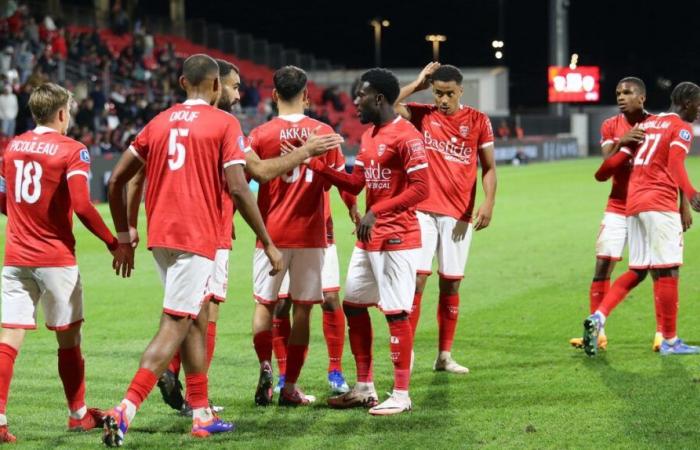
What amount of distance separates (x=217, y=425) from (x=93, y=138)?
2179cm

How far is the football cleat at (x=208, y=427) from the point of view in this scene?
261 inches

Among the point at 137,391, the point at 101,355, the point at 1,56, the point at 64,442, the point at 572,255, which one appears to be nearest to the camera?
the point at 137,391

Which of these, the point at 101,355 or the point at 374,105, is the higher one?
the point at 374,105

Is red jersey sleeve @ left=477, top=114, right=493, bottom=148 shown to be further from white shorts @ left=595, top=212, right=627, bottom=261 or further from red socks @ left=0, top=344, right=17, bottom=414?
red socks @ left=0, top=344, right=17, bottom=414

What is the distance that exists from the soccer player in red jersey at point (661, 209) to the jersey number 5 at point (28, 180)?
15.7ft

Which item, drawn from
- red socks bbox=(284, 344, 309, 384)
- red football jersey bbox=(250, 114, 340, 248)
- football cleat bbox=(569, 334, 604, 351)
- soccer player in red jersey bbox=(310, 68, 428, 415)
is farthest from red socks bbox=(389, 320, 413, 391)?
football cleat bbox=(569, 334, 604, 351)

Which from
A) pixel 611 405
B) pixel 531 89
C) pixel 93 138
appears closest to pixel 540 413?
pixel 611 405

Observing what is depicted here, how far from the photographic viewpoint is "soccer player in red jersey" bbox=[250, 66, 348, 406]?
24.2 feet

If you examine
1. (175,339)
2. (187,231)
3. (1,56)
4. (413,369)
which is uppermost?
(1,56)

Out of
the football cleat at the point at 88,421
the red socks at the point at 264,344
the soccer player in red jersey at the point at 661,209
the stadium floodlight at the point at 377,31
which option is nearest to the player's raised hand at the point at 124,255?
the football cleat at the point at 88,421

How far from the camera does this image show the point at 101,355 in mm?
9586

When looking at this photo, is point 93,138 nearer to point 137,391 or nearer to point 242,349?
point 242,349

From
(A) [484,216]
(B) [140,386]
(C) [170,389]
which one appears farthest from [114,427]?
(A) [484,216]

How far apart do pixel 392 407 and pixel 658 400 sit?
5.91ft
